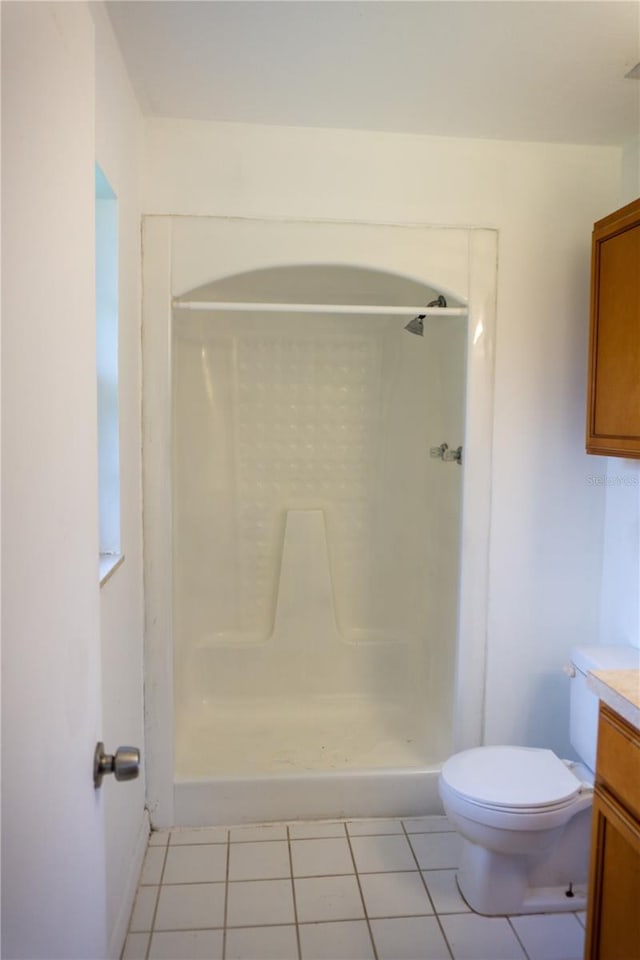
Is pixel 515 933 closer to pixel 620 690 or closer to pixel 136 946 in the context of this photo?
pixel 620 690

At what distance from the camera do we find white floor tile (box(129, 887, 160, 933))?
1.81m

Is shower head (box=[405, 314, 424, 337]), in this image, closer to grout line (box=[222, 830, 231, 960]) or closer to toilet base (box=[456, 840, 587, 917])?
toilet base (box=[456, 840, 587, 917])

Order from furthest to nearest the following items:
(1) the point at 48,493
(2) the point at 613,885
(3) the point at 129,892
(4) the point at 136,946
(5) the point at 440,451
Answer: (5) the point at 440,451
(3) the point at 129,892
(4) the point at 136,946
(2) the point at 613,885
(1) the point at 48,493

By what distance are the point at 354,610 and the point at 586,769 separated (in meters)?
1.31

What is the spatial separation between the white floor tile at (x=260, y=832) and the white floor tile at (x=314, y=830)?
0.03m

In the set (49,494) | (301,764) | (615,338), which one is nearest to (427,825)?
(301,764)

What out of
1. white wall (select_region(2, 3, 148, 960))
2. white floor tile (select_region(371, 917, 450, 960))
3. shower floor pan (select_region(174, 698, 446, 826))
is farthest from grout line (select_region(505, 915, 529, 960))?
white wall (select_region(2, 3, 148, 960))

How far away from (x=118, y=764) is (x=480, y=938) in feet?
4.67

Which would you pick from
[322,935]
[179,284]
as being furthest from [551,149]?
[322,935]

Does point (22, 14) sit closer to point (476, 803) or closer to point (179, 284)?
point (179, 284)

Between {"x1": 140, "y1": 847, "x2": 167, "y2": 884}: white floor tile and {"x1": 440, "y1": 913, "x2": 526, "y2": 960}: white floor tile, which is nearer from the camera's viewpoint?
{"x1": 440, "y1": 913, "x2": 526, "y2": 960}: white floor tile

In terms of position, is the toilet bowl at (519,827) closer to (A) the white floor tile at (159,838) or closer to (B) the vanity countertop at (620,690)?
(B) the vanity countertop at (620,690)

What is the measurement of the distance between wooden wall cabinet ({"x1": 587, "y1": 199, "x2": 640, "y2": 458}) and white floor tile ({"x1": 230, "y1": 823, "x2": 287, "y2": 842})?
161 centimetres

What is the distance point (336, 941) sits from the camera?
5.81 ft
